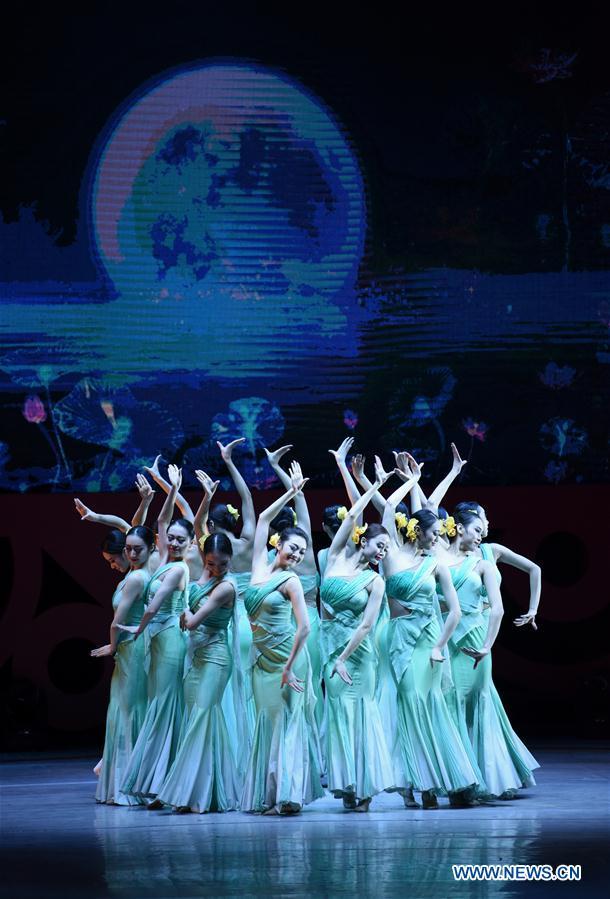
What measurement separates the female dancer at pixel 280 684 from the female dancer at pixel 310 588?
2.31ft

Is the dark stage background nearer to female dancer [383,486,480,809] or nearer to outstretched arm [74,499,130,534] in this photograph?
outstretched arm [74,499,130,534]

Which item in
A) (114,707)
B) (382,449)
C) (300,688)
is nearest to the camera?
(300,688)

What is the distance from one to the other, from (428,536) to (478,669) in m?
0.80

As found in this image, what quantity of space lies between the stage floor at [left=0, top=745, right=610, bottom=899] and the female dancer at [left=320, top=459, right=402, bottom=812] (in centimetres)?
17

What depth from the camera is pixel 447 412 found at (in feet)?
34.6

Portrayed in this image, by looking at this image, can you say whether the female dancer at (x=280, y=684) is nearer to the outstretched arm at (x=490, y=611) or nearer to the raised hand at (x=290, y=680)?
the raised hand at (x=290, y=680)

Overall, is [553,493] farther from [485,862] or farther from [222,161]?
[485,862]

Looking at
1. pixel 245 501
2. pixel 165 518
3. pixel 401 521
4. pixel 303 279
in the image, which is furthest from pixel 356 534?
pixel 303 279

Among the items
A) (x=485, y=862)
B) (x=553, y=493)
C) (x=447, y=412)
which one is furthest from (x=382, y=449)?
(x=485, y=862)

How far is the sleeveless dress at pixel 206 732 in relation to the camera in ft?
23.2

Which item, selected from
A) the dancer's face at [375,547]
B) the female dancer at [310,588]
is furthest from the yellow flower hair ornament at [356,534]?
the female dancer at [310,588]

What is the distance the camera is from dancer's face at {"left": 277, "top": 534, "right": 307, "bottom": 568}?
691cm

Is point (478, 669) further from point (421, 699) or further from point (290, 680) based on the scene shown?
point (290, 680)

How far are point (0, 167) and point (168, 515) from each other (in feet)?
12.4
